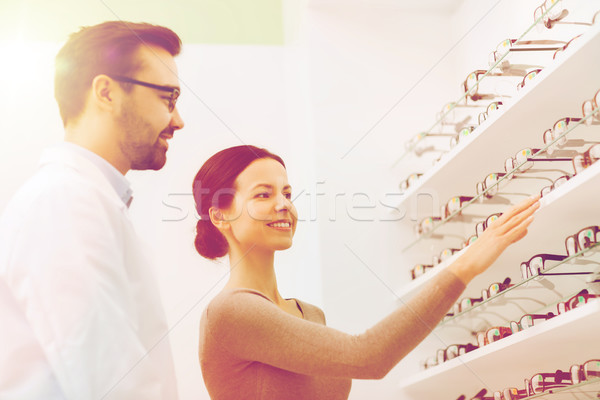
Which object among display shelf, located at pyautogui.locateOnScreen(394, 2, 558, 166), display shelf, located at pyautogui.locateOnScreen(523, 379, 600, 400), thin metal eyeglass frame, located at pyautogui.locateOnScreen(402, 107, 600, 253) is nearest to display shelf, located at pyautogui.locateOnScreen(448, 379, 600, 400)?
display shelf, located at pyautogui.locateOnScreen(523, 379, 600, 400)

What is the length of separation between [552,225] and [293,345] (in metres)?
0.88

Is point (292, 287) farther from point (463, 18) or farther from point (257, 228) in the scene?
point (463, 18)

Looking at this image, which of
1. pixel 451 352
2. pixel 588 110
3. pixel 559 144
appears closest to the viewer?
pixel 588 110

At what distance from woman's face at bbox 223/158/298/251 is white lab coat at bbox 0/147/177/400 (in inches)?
10.8

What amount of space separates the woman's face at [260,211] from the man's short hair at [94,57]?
465mm

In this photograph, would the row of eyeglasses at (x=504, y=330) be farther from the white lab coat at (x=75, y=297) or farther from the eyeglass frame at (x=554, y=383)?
the white lab coat at (x=75, y=297)

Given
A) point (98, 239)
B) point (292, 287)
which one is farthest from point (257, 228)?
point (292, 287)

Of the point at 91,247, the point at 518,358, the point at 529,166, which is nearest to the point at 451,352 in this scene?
the point at 518,358

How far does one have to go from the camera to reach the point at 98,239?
1708 millimetres

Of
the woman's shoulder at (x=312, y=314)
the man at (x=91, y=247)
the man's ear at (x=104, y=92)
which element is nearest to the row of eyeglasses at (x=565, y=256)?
the woman's shoulder at (x=312, y=314)

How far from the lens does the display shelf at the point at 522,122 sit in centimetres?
158

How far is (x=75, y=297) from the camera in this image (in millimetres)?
1637

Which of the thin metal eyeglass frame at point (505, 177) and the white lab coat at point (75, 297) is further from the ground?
the thin metal eyeglass frame at point (505, 177)

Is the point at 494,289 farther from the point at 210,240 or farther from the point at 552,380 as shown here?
the point at 210,240
